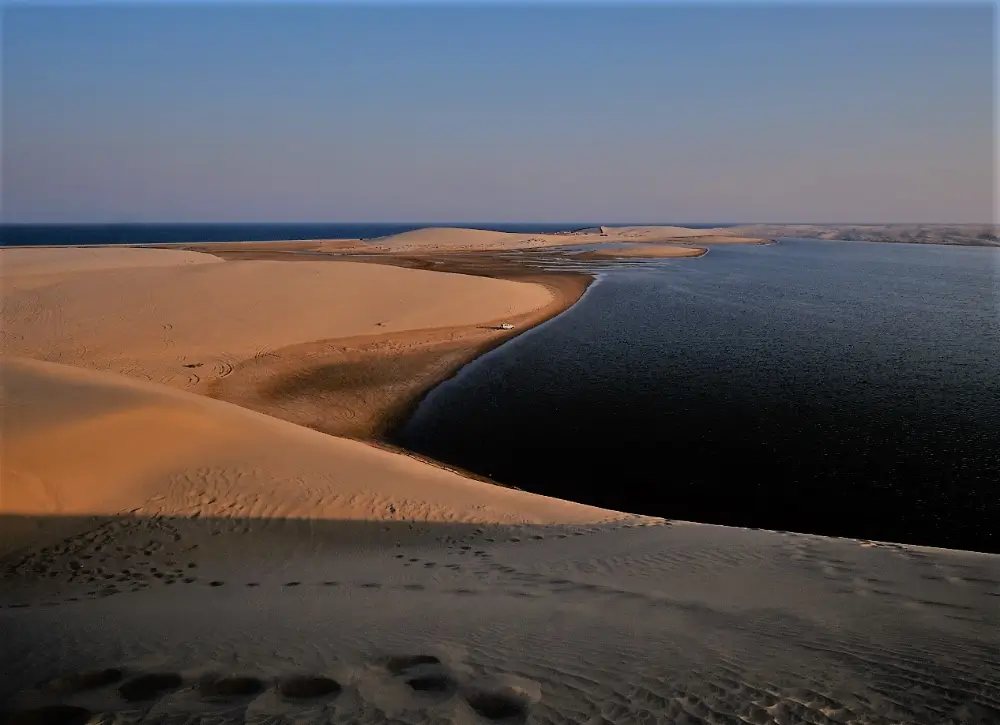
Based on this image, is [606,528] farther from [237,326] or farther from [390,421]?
[237,326]

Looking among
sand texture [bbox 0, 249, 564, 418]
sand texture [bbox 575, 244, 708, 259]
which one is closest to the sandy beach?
sand texture [bbox 0, 249, 564, 418]

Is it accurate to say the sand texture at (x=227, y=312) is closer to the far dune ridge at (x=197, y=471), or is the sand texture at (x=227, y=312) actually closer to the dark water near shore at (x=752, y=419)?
the dark water near shore at (x=752, y=419)

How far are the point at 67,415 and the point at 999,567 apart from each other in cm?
1319

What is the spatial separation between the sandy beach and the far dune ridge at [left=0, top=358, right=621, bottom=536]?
0.05 metres

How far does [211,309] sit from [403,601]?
2324 centimetres

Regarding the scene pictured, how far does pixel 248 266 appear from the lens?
37.1 metres

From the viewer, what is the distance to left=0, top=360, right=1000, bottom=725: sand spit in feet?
13.6

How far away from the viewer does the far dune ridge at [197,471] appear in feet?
29.7

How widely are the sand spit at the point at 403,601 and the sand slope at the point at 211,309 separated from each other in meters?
9.16

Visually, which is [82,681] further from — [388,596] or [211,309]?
[211,309]

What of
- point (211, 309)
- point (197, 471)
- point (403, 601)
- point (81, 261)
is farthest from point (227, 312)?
Result: point (81, 261)

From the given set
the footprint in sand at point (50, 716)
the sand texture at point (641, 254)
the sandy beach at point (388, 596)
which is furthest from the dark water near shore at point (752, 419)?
the sand texture at point (641, 254)

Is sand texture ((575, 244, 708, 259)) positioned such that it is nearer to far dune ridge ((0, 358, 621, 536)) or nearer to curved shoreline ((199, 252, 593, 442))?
curved shoreline ((199, 252, 593, 442))

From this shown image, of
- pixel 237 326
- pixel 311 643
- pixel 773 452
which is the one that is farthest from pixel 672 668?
pixel 237 326
